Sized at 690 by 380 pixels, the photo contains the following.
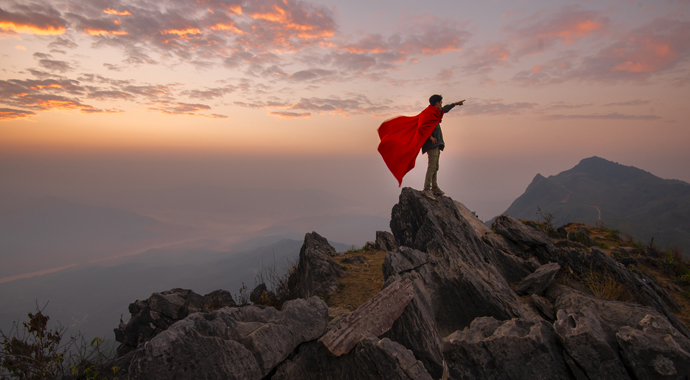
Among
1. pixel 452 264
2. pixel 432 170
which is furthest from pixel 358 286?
pixel 432 170

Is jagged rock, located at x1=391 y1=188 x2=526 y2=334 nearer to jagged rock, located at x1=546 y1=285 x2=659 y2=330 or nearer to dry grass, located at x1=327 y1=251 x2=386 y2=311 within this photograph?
jagged rock, located at x1=546 y1=285 x2=659 y2=330

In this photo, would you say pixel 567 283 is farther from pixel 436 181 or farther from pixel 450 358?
pixel 450 358

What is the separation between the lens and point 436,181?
1294 centimetres

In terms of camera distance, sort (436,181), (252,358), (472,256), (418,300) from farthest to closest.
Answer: (436,181) → (472,256) → (418,300) → (252,358)

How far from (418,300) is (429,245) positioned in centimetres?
279

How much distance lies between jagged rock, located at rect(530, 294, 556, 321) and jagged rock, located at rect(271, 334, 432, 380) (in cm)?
584

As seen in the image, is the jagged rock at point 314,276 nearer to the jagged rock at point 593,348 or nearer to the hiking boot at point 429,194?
the hiking boot at point 429,194

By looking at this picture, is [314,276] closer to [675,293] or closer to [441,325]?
[441,325]

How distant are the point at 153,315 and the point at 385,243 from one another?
1395cm

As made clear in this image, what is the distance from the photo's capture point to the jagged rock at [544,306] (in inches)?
338

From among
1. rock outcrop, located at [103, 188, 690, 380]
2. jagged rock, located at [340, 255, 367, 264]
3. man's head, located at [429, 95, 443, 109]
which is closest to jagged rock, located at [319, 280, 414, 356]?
rock outcrop, located at [103, 188, 690, 380]

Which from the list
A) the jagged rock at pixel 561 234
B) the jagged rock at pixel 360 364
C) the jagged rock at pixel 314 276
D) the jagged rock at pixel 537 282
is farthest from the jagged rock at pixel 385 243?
the jagged rock at pixel 360 364

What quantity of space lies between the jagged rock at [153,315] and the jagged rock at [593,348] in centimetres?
1134

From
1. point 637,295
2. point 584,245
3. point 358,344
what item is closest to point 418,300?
point 358,344
